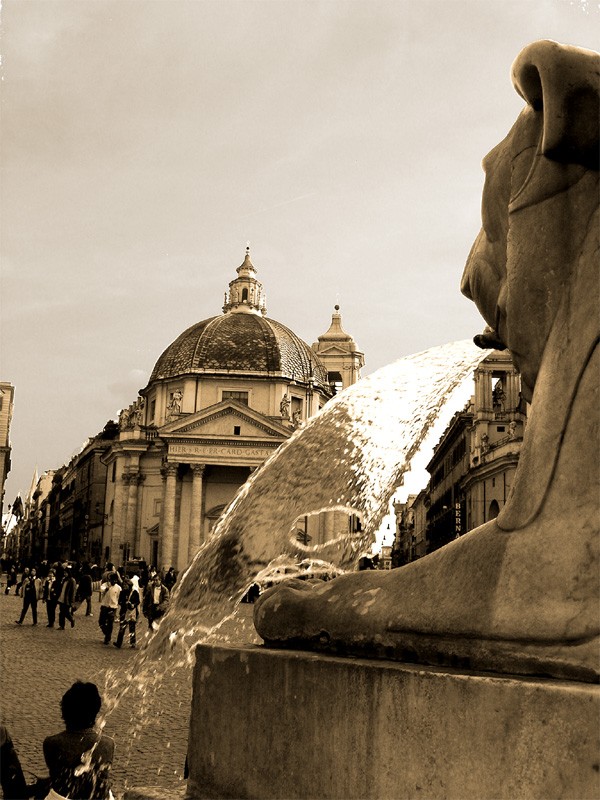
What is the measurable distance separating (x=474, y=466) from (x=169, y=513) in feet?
83.2

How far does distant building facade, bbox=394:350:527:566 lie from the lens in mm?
37938

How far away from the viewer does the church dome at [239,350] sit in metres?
66.1

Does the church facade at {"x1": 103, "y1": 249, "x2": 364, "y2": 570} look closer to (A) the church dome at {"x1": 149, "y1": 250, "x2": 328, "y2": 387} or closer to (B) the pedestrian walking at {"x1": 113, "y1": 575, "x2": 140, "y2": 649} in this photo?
(A) the church dome at {"x1": 149, "y1": 250, "x2": 328, "y2": 387}

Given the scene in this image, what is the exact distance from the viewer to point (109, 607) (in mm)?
15367

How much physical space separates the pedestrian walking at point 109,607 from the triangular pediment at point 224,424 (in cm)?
4343

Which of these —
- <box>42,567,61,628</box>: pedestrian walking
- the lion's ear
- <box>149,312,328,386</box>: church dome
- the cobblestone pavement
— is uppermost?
<box>149,312,328,386</box>: church dome

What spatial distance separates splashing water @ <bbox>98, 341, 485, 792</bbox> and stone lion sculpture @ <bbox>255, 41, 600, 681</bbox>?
944 millimetres

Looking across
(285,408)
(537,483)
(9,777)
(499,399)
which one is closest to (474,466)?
(499,399)

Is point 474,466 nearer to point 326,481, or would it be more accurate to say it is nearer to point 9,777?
point 326,481

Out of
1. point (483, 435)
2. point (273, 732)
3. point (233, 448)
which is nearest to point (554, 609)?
point (273, 732)

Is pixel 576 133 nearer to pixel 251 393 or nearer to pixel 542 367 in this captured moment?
pixel 542 367

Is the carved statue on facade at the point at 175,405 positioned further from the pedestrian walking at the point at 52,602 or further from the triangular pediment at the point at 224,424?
the pedestrian walking at the point at 52,602

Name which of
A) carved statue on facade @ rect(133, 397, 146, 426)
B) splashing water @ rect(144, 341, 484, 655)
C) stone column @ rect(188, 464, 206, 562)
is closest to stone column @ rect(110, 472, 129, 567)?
carved statue on facade @ rect(133, 397, 146, 426)

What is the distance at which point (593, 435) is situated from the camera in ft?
6.38
